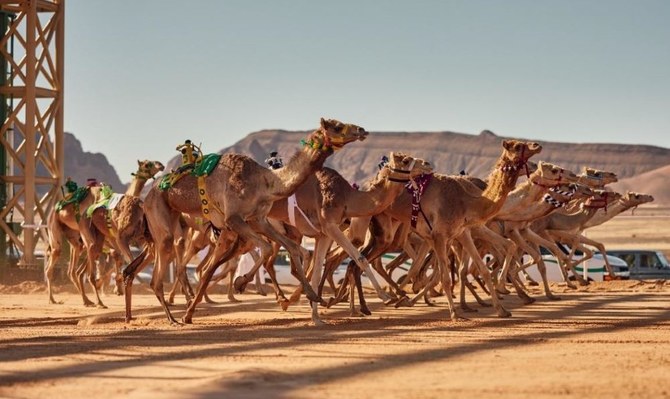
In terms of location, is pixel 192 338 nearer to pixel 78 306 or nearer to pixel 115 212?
pixel 115 212

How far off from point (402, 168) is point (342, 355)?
6.05 m

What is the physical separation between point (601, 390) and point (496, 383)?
0.82m

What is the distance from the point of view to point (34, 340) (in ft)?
47.7

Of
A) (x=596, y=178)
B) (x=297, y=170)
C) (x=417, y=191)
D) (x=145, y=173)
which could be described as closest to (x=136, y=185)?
(x=145, y=173)

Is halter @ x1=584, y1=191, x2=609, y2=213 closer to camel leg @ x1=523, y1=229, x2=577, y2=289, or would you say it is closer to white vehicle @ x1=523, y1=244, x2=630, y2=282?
camel leg @ x1=523, y1=229, x2=577, y2=289

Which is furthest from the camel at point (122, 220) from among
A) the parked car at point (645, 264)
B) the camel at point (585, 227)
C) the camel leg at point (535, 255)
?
the parked car at point (645, 264)

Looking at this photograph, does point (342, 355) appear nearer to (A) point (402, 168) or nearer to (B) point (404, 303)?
(A) point (402, 168)

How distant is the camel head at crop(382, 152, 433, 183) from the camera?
17.6m

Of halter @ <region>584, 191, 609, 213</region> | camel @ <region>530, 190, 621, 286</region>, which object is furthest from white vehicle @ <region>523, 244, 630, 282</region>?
halter @ <region>584, 191, 609, 213</region>

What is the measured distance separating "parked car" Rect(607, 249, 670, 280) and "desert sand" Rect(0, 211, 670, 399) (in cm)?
1900

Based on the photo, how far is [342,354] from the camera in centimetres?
1206

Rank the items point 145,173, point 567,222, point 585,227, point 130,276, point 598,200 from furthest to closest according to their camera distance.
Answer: point 585,227, point 567,222, point 598,200, point 145,173, point 130,276

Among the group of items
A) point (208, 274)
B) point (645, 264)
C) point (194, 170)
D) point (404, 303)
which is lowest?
point (404, 303)

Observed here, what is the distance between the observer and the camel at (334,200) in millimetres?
17672
